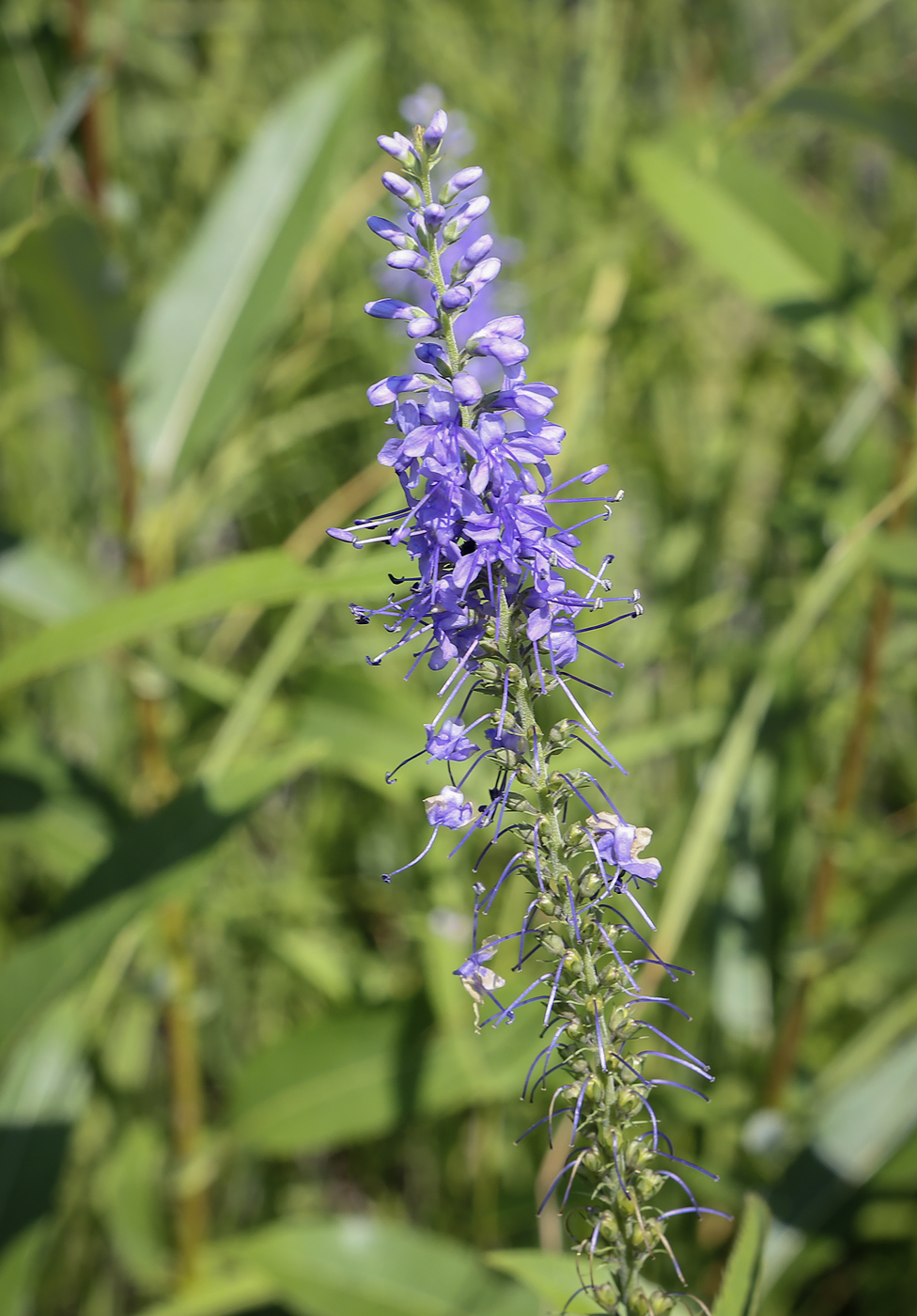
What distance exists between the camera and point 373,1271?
1737 millimetres

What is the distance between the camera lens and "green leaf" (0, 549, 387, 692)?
1310 millimetres

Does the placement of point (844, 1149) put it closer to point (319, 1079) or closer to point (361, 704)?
point (319, 1079)

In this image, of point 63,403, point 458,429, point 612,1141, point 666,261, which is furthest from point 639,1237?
point 666,261

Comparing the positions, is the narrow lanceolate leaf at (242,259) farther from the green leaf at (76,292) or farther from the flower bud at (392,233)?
the flower bud at (392,233)

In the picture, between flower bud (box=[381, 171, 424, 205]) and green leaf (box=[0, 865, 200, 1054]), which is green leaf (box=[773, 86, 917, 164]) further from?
green leaf (box=[0, 865, 200, 1054])

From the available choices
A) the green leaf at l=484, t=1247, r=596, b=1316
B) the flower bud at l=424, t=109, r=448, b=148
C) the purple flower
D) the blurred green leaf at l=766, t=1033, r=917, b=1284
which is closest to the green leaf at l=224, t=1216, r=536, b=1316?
the blurred green leaf at l=766, t=1033, r=917, b=1284

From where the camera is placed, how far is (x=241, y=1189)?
2391 millimetres

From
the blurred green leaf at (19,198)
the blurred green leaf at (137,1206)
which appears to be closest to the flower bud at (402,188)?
the blurred green leaf at (19,198)

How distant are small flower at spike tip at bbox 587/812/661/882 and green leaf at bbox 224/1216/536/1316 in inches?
46.7

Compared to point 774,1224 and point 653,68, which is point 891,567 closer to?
point 774,1224

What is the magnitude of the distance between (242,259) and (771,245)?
100 centimetres

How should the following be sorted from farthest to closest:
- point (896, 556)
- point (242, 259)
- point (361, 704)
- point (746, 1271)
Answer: point (242, 259) < point (361, 704) < point (896, 556) < point (746, 1271)

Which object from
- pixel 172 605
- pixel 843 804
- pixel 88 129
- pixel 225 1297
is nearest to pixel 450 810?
pixel 172 605

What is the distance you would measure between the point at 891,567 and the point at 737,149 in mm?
942
